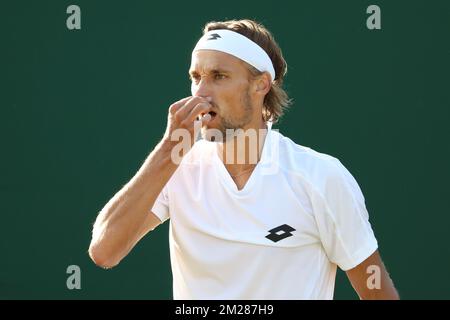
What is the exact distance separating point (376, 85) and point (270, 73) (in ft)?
6.74

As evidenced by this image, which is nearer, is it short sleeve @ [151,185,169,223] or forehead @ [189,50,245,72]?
short sleeve @ [151,185,169,223]

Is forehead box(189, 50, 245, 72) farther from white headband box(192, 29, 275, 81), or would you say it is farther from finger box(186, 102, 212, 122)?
finger box(186, 102, 212, 122)

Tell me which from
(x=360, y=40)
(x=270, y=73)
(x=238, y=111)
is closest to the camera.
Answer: (x=238, y=111)

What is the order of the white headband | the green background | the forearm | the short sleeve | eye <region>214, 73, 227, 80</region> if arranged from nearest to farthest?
the forearm
the short sleeve
eye <region>214, 73, 227, 80</region>
the white headband
the green background

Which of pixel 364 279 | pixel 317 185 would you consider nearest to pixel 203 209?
pixel 317 185

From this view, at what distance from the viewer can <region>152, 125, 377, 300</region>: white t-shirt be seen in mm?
3326

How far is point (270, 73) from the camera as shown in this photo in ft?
12.7

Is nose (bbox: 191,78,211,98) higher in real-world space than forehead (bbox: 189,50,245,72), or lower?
lower

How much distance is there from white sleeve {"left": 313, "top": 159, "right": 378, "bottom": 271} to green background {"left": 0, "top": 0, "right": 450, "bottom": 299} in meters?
2.42

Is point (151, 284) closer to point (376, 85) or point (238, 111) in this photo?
point (376, 85)

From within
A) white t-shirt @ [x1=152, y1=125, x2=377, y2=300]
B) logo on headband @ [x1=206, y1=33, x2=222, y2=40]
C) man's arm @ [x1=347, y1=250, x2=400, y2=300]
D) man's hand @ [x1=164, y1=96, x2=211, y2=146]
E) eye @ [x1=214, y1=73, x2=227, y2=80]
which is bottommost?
man's arm @ [x1=347, y1=250, x2=400, y2=300]

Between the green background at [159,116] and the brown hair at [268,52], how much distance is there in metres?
1.71

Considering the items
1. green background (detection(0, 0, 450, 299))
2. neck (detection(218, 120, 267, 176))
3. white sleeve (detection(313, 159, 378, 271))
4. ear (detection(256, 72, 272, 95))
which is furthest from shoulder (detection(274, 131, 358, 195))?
green background (detection(0, 0, 450, 299))

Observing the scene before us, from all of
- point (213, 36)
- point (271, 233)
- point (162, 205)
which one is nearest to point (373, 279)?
point (271, 233)
